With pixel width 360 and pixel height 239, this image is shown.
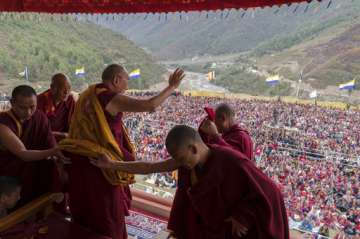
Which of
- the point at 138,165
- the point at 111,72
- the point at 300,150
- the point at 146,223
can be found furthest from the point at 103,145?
the point at 300,150

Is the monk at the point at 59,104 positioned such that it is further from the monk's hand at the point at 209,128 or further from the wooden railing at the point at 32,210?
the monk's hand at the point at 209,128

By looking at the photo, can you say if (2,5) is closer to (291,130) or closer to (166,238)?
(166,238)

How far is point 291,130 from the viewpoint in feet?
48.3

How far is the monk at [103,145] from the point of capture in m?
1.82

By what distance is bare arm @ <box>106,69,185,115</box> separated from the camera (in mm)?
1752

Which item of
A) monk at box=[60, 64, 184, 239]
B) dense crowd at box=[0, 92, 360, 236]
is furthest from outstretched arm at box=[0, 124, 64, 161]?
dense crowd at box=[0, 92, 360, 236]

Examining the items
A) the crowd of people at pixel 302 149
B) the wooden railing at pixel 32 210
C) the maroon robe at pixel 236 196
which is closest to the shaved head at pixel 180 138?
the maroon robe at pixel 236 196

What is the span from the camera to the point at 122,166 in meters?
1.75

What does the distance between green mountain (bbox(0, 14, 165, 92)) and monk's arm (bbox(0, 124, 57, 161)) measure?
61.5 ft

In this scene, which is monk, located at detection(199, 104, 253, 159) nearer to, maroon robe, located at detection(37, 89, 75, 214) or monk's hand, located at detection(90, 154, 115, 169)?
monk's hand, located at detection(90, 154, 115, 169)

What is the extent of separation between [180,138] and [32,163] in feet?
3.90

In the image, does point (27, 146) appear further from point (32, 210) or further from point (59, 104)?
point (59, 104)

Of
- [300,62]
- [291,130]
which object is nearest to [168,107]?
[291,130]

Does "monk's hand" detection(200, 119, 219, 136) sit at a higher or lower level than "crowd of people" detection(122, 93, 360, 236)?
higher
